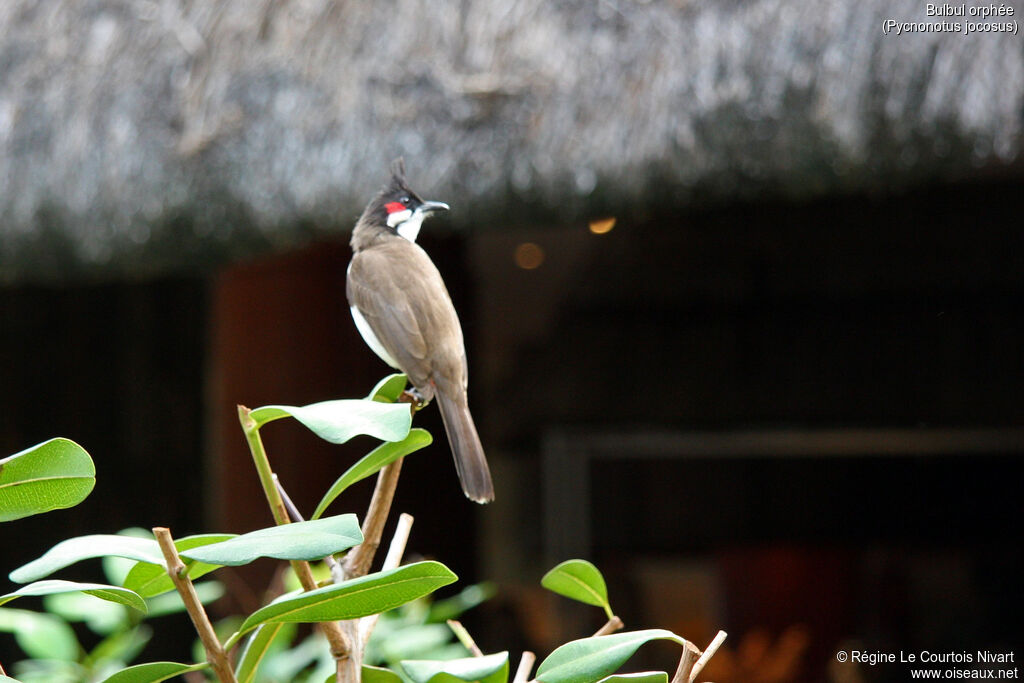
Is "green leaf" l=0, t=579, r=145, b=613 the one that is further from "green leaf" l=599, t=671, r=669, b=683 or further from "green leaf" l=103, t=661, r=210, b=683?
"green leaf" l=599, t=671, r=669, b=683

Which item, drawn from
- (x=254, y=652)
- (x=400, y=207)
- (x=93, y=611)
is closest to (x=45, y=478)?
(x=254, y=652)

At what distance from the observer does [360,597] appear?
0.53 m

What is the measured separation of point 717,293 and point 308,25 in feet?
4.97

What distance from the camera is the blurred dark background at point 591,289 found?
73.5 inches

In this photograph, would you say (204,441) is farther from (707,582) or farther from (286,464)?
(707,582)

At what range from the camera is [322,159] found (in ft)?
6.67

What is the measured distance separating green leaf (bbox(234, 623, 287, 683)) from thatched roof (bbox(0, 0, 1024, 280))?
4.51 feet

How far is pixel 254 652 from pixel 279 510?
0.43 feet

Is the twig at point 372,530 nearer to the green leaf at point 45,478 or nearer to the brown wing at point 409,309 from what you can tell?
the green leaf at point 45,478

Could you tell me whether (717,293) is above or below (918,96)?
below

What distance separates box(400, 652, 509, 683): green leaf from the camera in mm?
545

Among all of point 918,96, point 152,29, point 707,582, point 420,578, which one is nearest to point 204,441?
point 152,29

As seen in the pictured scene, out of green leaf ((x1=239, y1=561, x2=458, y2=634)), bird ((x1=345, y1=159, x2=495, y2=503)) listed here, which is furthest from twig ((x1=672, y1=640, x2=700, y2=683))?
bird ((x1=345, y1=159, x2=495, y2=503))

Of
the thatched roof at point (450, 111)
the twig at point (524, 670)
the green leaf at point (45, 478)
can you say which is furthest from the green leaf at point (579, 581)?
the thatched roof at point (450, 111)
